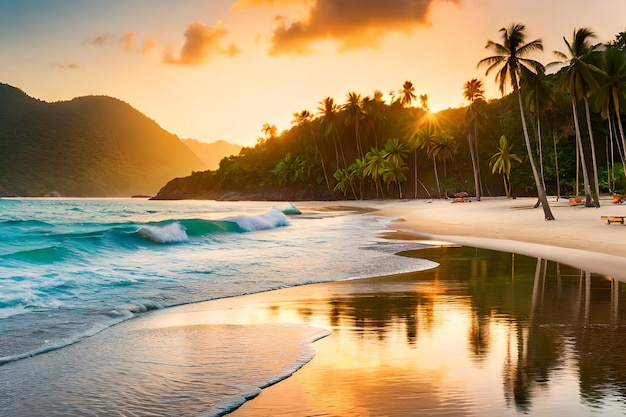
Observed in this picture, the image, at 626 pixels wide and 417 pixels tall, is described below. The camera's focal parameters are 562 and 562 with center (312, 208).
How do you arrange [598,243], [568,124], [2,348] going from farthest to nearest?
[568,124], [598,243], [2,348]

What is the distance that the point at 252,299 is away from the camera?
10961 millimetres

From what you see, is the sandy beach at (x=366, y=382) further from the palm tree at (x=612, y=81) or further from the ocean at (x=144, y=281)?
the palm tree at (x=612, y=81)

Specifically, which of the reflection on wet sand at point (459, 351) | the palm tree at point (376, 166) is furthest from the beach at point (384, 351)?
the palm tree at point (376, 166)

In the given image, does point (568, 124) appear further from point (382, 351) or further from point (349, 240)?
point (382, 351)

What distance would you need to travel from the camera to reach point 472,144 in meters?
93.7

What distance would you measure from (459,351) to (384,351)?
2.78ft

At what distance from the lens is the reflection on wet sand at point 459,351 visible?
15.3 feet

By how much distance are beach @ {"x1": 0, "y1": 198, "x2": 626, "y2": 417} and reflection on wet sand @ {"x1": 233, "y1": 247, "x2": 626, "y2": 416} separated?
18 mm

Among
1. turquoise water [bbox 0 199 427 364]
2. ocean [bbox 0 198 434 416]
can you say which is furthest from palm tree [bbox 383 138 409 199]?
turquoise water [bbox 0 199 427 364]

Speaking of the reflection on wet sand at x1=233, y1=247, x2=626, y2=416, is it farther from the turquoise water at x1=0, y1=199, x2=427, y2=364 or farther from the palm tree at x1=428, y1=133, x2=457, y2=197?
the palm tree at x1=428, y1=133, x2=457, y2=197

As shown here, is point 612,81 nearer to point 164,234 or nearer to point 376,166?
point 164,234

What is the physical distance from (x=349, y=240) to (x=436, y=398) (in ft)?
65.1

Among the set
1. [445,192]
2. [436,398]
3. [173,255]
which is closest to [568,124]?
[445,192]

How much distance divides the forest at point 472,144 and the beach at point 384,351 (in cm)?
2521
